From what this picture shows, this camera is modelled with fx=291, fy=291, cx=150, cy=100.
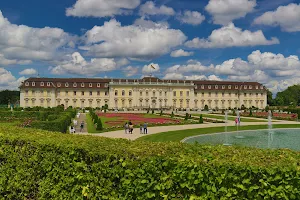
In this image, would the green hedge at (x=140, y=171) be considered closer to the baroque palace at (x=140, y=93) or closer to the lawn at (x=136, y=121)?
the lawn at (x=136, y=121)

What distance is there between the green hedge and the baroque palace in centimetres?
7698

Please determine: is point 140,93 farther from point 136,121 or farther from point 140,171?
point 140,171

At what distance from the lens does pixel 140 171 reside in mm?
4793

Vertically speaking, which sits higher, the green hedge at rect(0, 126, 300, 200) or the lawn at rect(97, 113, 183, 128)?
the green hedge at rect(0, 126, 300, 200)

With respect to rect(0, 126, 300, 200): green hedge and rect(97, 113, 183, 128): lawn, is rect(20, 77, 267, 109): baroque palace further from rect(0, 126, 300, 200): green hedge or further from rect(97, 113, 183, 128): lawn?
rect(0, 126, 300, 200): green hedge

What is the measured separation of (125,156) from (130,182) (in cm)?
44

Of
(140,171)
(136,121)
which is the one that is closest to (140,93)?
(136,121)

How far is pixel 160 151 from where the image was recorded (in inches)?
202

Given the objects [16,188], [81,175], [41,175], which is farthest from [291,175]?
[16,188]

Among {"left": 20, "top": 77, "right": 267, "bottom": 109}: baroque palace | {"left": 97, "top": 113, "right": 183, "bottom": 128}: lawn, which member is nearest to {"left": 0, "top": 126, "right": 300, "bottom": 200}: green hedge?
{"left": 97, "top": 113, "right": 183, "bottom": 128}: lawn

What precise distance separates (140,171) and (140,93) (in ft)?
262

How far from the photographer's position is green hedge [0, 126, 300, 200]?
13.7 feet

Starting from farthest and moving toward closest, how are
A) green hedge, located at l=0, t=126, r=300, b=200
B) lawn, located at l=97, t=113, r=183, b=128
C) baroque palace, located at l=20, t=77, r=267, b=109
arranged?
1. baroque palace, located at l=20, t=77, r=267, b=109
2. lawn, located at l=97, t=113, r=183, b=128
3. green hedge, located at l=0, t=126, r=300, b=200

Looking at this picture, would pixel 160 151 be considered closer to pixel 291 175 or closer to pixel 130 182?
pixel 130 182
